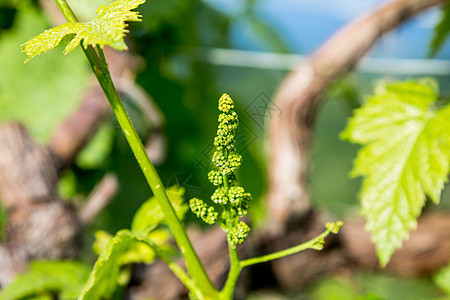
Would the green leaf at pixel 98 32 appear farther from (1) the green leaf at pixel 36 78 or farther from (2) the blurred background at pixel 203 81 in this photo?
(1) the green leaf at pixel 36 78

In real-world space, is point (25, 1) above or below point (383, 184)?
above

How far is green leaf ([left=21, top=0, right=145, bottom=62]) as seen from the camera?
165mm

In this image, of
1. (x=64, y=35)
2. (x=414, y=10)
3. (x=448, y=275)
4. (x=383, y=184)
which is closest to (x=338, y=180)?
(x=414, y=10)

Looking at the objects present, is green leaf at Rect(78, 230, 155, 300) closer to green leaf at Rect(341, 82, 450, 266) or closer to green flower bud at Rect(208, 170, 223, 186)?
green flower bud at Rect(208, 170, 223, 186)

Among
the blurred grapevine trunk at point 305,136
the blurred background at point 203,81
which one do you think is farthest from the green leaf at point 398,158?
the blurred grapevine trunk at point 305,136

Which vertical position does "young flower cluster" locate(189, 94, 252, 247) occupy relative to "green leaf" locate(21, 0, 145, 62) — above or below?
below

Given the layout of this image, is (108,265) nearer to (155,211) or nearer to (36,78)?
(155,211)

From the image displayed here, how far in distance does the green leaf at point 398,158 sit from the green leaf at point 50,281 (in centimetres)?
25

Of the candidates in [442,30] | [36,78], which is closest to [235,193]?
[442,30]

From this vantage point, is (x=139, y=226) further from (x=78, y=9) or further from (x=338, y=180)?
(x=338, y=180)

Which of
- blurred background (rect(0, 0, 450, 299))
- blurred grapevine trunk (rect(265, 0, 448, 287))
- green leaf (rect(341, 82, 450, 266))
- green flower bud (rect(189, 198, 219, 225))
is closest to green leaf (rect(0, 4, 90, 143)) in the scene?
blurred background (rect(0, 0, 450, 299))

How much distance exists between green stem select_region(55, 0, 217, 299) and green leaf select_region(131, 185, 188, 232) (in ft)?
0.09

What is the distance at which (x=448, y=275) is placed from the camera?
21.9 inches

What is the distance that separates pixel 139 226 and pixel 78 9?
0.38 metres
